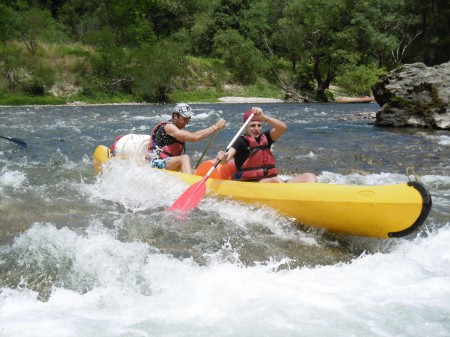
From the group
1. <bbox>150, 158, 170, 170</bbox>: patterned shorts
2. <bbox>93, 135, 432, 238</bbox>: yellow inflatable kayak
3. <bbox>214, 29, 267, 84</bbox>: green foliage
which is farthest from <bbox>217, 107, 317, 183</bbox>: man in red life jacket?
<bbox>214, 29, 267, 84</bbox>: green foliage

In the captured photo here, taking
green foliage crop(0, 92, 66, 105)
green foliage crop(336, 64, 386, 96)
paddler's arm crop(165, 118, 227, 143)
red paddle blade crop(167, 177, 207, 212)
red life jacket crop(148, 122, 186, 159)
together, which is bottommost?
green foliage crop(0, 92, 66, 105)

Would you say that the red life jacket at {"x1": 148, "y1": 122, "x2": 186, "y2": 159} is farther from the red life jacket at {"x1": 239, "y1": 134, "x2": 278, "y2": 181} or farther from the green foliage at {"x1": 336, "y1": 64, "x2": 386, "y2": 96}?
the green foliage at {"x1": 336, "y1": 64, "x2": 386, "y2": 96}

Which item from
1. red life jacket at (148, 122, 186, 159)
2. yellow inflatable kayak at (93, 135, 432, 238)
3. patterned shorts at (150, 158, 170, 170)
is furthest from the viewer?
red life jacket at (148, 122, 186, 159)

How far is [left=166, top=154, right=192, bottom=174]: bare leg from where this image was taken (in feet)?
19.1

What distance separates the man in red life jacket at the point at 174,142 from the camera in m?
5.85

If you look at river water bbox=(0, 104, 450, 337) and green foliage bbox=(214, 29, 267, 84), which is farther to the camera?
green foliage bbox=(214, 29, 267, 84)

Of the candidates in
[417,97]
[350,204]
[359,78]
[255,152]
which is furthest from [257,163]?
[359,78]

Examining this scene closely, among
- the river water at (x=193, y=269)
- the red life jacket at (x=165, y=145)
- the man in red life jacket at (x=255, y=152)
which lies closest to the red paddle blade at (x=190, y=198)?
the river water at (x=193, y=269)

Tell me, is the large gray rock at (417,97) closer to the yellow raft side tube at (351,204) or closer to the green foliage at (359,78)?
the yellow raft side tube at (351,204)

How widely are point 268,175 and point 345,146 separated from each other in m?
4.83

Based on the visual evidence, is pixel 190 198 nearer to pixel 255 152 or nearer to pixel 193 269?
pixel 255 152

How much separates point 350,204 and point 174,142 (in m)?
2.68

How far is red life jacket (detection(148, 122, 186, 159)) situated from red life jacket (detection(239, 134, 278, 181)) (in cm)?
126

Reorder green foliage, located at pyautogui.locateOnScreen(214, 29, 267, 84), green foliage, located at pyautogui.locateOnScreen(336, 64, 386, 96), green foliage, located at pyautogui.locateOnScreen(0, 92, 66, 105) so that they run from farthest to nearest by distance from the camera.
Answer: green foliage, located at pyautogui.locateOnScreen(214, 29, 267, 84) < green foliage, located at pyautogui.locateOnScreen(336, 64, 386, 96) < green foliage, located at pyautogui.locateOnScreen(0, 92, 66, 105)
